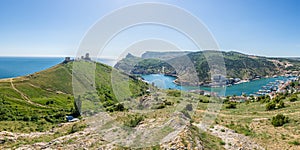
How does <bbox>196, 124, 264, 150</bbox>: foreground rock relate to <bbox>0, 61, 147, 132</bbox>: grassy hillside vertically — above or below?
above

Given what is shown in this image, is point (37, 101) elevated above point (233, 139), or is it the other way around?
point (233, 139)

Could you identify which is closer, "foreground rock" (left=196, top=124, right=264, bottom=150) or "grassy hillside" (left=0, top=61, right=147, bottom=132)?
"foreground rock" (left=196, top=124, right=264, bottom=150)

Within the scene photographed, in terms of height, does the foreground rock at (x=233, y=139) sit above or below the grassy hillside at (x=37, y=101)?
above

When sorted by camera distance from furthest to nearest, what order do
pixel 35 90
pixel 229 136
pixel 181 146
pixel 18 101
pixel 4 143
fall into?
pixel 35 90 → pixel 18 101 → pixel 4 143 → pixel 229 136 → pixel 181 146

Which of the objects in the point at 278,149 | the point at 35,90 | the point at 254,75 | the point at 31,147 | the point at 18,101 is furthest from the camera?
the point at 254,75

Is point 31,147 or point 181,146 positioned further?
point 31,147

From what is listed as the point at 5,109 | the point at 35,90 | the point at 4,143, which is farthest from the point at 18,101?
the point at 4,143

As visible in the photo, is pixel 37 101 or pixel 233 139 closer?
pixel 233 139

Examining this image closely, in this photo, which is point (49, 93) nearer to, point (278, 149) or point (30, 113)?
point (30, 113)
